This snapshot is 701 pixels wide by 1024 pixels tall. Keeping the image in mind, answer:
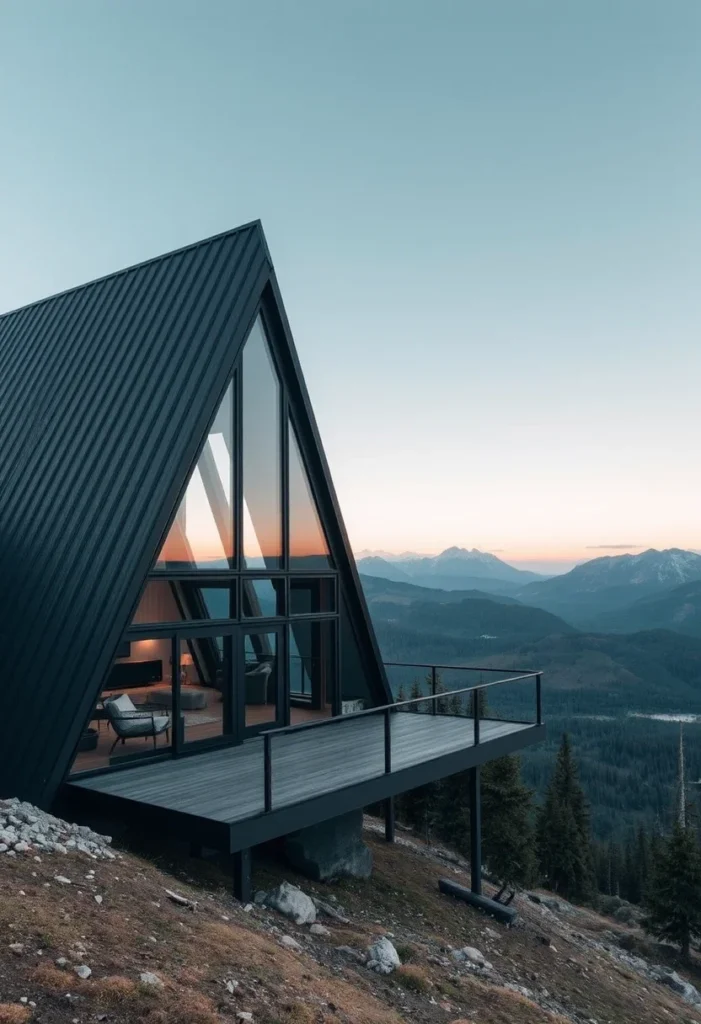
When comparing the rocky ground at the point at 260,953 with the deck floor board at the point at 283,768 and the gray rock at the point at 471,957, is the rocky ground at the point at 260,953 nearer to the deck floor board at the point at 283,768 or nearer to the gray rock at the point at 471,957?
the gray rock at the point at 471,957

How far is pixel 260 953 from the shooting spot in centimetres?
657

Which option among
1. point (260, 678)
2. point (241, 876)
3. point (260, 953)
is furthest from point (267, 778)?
point (260, 678)

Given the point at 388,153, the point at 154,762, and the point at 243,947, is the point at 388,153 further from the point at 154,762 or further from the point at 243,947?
the point at 243,947

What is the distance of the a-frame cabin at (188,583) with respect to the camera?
31.0 feet

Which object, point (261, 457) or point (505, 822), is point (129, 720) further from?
point (505, 822)

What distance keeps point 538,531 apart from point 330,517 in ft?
412

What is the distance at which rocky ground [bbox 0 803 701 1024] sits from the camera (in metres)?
5.05

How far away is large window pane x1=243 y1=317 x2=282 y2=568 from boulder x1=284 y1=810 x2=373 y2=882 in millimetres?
3969

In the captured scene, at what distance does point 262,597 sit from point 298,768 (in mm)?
2988

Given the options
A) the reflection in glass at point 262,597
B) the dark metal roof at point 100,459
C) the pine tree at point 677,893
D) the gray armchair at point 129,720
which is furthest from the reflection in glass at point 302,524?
the pine tree at point 677,893

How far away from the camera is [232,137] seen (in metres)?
27.2

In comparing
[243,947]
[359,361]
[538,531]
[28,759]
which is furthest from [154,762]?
[538,531]

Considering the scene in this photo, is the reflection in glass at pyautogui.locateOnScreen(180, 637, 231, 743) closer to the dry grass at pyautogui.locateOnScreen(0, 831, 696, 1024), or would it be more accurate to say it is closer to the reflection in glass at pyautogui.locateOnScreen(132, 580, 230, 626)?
the reflection in glass at pyautogui.locateOnScreen(132, 580, 230, 626)

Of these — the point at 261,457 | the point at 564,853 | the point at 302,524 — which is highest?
the point at 261,457
